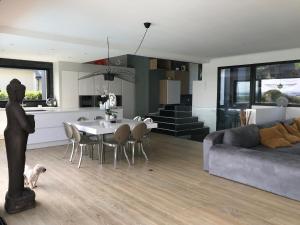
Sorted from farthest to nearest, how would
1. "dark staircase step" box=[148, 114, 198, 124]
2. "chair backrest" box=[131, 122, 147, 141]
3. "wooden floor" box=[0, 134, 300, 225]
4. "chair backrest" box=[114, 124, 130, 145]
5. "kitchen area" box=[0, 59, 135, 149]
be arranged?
"dark staircase step" box=[148, 114, 198, 124]
"kitchen area" box=[0, 59, 135, 149]
"chair backrest" box=[131, 122, 147, 141]
"chair backrest" box=[114, 124, 130, 145]
"wooden floor" box=[0, 134, 300, 225]

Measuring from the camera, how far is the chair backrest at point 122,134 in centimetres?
465

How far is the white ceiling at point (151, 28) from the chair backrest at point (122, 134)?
71.6 inches

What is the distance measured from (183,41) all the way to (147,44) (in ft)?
2.90

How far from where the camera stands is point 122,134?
4.70 metres

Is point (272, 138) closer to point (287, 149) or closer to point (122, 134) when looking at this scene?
point (287, 149)

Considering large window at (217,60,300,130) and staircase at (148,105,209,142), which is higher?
large window at (217,60,300,130)

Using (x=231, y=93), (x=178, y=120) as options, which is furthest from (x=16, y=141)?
(x=231, y=93)

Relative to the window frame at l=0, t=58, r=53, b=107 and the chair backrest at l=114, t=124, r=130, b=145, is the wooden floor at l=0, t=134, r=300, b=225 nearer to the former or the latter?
the chair backrest at l=114, t=124, r=130, b=145

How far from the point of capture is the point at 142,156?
5605 millimetres

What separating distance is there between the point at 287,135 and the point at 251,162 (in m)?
1.94

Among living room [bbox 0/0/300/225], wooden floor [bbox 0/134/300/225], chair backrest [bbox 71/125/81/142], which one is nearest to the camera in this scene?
wooden floor [bbox 0/134/300/225]

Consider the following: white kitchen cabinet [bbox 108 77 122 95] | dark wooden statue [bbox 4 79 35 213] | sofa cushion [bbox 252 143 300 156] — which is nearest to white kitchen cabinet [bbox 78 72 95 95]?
white kitchen cabinet [bbox 108 77 122 95]

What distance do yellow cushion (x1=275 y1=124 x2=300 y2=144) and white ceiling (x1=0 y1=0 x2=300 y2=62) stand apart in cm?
192

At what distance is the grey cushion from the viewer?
4.48 metres
